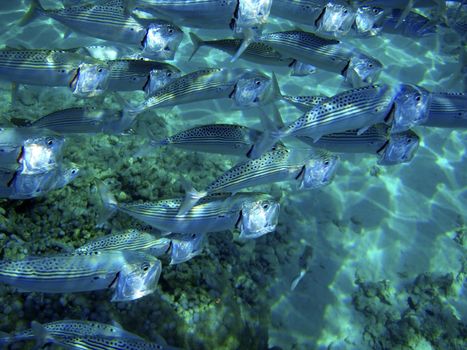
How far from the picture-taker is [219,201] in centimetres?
350

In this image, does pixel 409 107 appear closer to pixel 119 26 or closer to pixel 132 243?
pixel 132 243

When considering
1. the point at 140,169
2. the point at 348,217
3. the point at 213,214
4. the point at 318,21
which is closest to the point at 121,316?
the point at 213,214

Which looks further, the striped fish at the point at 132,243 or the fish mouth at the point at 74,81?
the fish mouth at the point at 74,81

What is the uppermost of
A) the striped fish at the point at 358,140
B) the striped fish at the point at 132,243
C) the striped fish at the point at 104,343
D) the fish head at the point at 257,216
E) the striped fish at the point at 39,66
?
the striped fish at the point at 39,66

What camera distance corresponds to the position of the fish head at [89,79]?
12.5 feet

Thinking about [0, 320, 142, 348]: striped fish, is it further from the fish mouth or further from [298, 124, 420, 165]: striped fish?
[298, 124, 420, 165]: striped fish

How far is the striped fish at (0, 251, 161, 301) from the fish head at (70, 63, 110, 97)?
1766 mm

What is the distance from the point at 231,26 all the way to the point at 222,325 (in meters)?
3.40

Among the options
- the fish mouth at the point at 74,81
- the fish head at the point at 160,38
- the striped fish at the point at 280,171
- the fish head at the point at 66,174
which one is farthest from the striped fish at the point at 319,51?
the fish head at the point at 66,174

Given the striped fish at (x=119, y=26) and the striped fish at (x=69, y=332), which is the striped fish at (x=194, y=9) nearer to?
the striped fish at (x=119, y=26)

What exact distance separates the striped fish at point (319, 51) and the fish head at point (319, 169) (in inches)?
44.7

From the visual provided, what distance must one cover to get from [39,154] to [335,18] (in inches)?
139

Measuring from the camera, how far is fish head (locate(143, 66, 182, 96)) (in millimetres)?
4336

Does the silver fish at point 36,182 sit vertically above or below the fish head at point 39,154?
below
